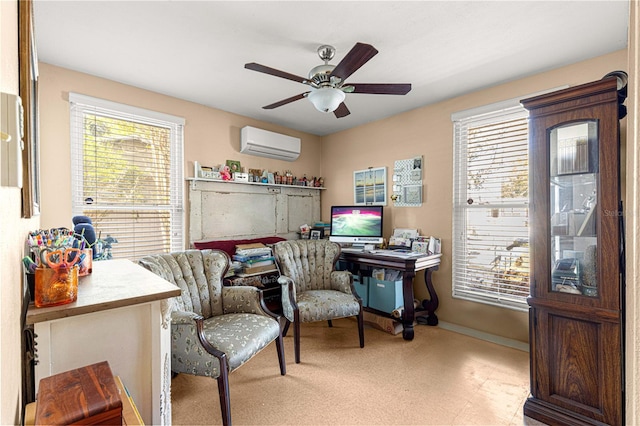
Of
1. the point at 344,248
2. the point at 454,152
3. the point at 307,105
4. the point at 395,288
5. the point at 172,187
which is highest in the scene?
the point at 307,105

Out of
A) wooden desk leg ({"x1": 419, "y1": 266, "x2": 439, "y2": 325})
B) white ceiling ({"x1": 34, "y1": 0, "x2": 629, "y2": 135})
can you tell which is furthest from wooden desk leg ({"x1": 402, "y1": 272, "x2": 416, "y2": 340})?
white ceiling ({"x1": 34, "y1": 0, "x2": 629, "y2": 135})

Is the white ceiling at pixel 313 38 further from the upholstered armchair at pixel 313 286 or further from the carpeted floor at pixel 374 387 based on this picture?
the carpeted floor at pixel 374 387

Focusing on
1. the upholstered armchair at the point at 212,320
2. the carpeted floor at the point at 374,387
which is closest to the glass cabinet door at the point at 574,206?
the carpeted floor at the point at 374,387

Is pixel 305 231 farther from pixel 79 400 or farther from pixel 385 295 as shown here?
pixel 79 400

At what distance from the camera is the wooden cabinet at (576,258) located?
63.3 inches

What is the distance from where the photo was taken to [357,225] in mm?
3551

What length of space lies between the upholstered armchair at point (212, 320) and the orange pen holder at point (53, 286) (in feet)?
2.50

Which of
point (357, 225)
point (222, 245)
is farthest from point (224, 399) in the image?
point (357, 225)

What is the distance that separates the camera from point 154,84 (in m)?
2.75

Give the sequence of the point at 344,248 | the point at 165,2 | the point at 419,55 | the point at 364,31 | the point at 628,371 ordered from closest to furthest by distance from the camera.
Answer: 1. the point at 628,371
2. the point at 165,2
3. the point at 364,31
4. the point at 419,55
5. the point at 344,248

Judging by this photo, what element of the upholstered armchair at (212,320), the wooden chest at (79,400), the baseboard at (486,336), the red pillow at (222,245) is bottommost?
the baseboard at (486,336)

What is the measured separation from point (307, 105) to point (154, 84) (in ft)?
4.83

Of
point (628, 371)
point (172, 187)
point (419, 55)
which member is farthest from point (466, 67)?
point (172, 187)

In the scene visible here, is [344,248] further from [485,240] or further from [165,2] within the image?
[165,2]
